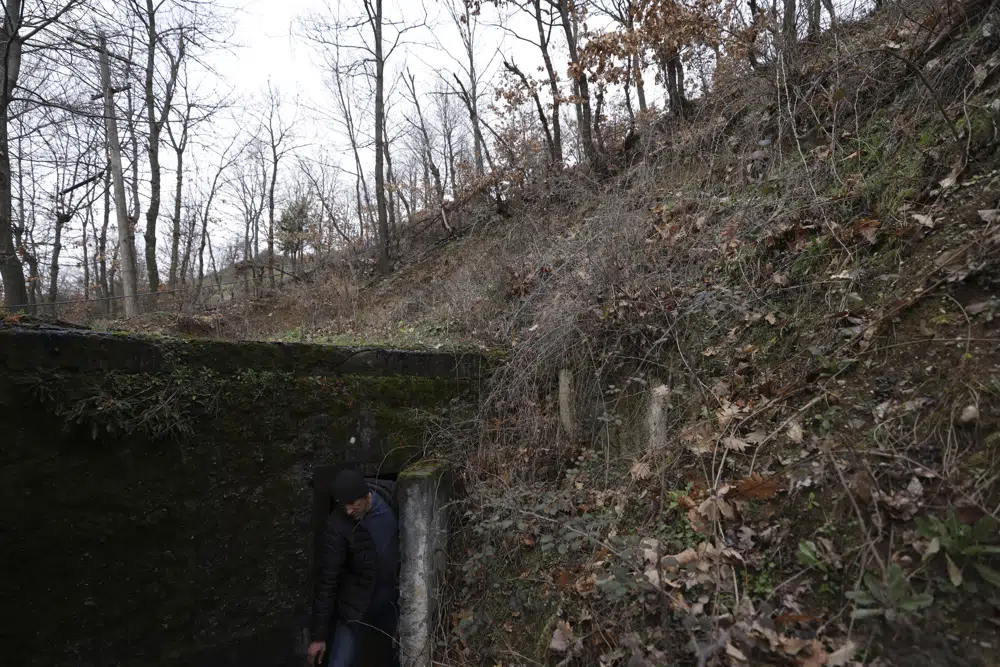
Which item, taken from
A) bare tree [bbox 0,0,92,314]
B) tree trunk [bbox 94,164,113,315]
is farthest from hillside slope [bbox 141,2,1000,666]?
tree trunk [bbox 94,164,113,315]

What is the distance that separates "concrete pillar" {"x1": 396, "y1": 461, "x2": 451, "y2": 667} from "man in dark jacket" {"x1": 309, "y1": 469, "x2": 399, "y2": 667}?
13 cm

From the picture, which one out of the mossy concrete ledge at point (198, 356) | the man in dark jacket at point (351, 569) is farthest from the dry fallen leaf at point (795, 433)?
the man in dark jacket at point (351, 569)

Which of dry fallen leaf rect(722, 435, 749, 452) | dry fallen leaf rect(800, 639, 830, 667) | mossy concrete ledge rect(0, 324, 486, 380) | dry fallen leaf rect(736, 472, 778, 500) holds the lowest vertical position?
dry fallen leaf rect(800, 639, 830, 667)

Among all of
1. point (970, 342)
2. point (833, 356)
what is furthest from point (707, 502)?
point (970, 342)

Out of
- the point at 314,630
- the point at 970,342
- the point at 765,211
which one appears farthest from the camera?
the point at 765,211

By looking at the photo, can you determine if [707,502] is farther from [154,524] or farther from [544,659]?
[154,524]

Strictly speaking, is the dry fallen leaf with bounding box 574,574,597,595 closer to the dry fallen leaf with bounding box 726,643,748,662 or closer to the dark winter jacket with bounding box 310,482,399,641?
the dry fallen leaf with bounding box 726,643,748,662

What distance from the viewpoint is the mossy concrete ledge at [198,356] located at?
3002 millimetres

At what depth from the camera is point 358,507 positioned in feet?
12.7

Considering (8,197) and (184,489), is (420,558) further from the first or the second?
(8,197)

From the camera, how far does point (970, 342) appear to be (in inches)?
105

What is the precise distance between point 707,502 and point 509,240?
6630 mm

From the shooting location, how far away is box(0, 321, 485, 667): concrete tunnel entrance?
300 centimetres

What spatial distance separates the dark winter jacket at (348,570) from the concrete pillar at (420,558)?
0.55ft
